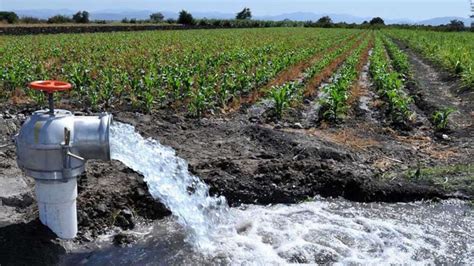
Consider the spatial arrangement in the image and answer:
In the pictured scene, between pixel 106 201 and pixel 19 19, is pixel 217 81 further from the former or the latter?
pixel 19 19

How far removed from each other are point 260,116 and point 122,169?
162 inches

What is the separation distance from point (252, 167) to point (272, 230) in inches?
49.7

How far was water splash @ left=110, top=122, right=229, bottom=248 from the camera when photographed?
4.95 meters

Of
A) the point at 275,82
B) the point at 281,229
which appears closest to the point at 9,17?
the point at 275,82

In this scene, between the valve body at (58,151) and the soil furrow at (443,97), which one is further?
the soil furrow at (443,97)

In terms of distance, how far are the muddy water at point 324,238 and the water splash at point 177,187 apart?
5.7 inches

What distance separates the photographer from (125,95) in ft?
37.1

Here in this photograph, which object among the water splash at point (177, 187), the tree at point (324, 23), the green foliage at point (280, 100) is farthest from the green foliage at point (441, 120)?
the tree at point (324, 23)

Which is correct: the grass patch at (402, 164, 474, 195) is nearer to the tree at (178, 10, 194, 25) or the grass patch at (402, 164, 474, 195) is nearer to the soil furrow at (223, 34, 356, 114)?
the soil furrow at (223, 34, 356, 114)

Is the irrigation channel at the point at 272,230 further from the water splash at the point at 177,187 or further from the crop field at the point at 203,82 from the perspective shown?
the crop field at the point at 203,82

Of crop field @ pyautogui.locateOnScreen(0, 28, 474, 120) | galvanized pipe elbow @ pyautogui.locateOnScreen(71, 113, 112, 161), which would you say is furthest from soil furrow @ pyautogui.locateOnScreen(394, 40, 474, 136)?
galvanized pipe elbow @ pyautogui.locateOnScreen(71, 113, 112, 161)

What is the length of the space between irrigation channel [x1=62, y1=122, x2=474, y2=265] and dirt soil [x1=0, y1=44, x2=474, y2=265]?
203 mm

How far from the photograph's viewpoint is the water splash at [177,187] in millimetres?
4945

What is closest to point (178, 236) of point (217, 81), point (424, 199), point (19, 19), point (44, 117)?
point (44, 117)
